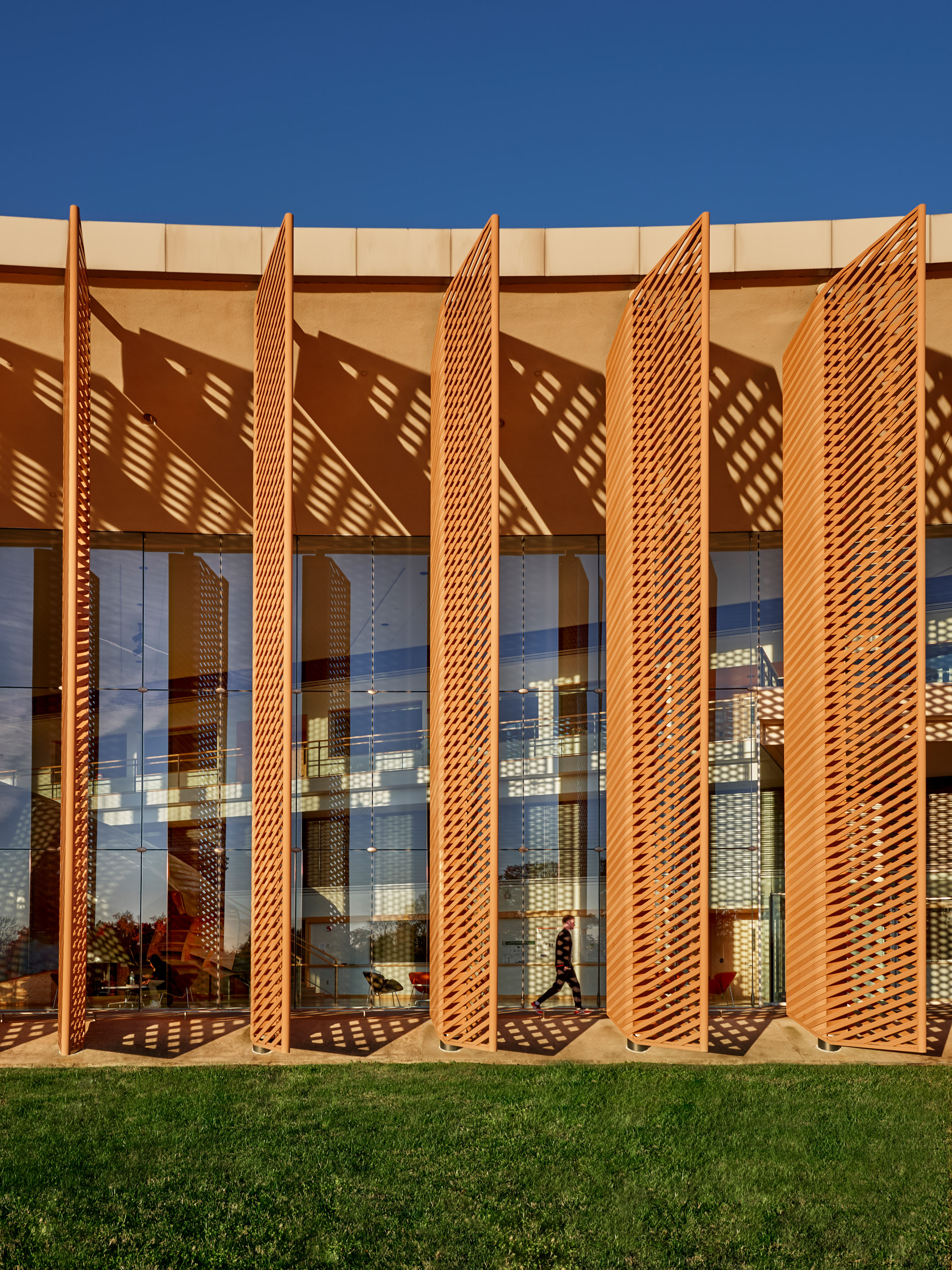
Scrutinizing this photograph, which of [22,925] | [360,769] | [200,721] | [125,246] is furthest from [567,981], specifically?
[125,246]

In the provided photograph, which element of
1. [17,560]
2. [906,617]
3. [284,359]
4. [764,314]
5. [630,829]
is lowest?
[630,829]

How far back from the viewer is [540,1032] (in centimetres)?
963

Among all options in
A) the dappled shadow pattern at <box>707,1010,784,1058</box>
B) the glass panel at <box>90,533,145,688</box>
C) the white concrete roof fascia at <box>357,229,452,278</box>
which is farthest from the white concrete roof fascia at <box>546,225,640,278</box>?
the dappled shadow pattern at <box>707,1010,784,1058</box>

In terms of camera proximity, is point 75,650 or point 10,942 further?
point 10,942

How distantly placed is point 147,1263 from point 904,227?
9.33m

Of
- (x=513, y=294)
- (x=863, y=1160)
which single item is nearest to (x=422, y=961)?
(x=863, y=1160)

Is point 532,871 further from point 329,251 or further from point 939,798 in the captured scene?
point 329,251

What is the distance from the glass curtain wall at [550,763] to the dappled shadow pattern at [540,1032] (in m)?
1.10

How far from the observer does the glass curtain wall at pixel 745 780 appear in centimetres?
1138

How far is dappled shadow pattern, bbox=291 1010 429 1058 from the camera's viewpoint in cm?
911

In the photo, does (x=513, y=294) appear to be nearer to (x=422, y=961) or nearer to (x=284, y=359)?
(x=284, y=359)

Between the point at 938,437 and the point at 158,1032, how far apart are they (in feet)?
33.3

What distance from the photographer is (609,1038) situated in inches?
367

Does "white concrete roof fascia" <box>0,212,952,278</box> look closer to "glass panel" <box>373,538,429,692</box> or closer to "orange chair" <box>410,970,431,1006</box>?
"glass panel" <box>373,538,429,692</box>
